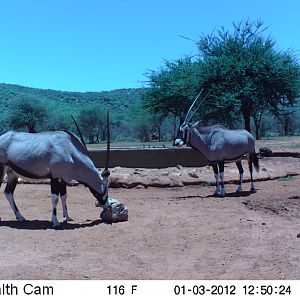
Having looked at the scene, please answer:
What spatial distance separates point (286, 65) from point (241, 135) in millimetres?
13727

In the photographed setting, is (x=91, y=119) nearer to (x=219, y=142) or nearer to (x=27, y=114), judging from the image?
(x=27, y=114)

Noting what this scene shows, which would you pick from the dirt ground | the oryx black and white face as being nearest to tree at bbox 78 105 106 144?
the oryx black and white face

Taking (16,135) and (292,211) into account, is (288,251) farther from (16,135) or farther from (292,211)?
(16,135)

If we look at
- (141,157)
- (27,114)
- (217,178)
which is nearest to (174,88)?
(141,157)

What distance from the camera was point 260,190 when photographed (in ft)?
47.5

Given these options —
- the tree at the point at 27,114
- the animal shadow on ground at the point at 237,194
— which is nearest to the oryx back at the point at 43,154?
the animal shadow on ground at the point at 237,194

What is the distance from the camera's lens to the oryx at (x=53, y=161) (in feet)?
32.4

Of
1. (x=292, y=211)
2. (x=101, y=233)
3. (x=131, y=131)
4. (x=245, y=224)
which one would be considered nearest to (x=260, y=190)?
(x=292, y=211)

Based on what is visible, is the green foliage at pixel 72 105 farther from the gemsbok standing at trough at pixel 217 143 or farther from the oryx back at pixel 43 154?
the oryx back at pixel 43 154

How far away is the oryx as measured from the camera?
9.87 meters

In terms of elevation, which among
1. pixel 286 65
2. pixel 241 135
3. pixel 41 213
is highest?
pixel 286 65

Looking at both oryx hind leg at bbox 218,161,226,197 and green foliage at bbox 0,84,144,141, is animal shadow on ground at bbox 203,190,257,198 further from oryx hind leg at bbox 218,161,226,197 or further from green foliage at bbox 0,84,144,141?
green foliage at bbox 0,84,144,141

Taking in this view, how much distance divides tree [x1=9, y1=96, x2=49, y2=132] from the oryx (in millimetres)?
45334

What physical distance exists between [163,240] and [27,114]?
4997 centimetres
